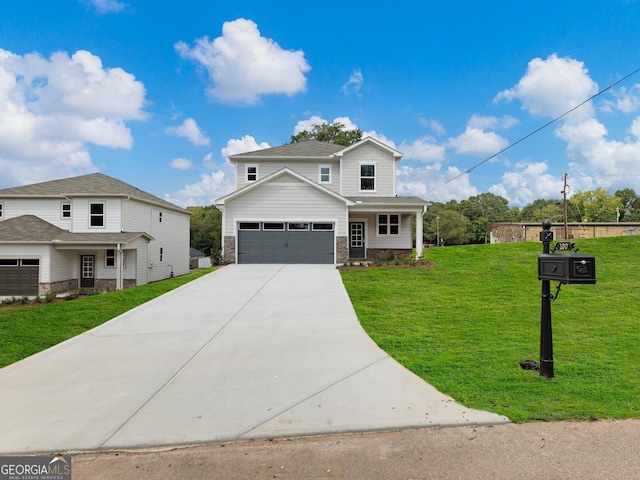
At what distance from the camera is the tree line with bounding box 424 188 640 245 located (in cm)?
7412

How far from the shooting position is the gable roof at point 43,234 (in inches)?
780

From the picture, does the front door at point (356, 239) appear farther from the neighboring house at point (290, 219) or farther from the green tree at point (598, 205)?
the green tree at point (598, 205)

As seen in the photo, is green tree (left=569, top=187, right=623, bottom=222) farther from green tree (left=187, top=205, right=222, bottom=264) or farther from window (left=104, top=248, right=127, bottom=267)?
window (left=104, top=248, right=127, bottom=267)

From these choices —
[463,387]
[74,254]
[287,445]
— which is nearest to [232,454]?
[287,445]

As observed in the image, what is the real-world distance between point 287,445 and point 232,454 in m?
0.52

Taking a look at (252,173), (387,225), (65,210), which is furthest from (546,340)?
(65,210)

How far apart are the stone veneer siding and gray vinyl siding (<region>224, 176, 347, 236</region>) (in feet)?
1.02

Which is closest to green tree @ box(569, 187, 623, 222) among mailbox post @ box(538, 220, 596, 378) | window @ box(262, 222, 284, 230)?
window @ box(262, 222, 284, 230)

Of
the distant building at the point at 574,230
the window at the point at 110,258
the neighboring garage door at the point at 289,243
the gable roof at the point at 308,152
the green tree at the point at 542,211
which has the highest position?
the green tree at the point at 542,211

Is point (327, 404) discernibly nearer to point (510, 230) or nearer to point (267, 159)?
point (267, 159)

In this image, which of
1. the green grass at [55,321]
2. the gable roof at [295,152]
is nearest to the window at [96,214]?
the gable roof at [295,152]

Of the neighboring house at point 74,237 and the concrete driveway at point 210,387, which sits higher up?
the neighboring house at point 74,237

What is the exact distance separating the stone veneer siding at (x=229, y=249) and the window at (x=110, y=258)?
323 inches

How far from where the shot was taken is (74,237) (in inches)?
805
